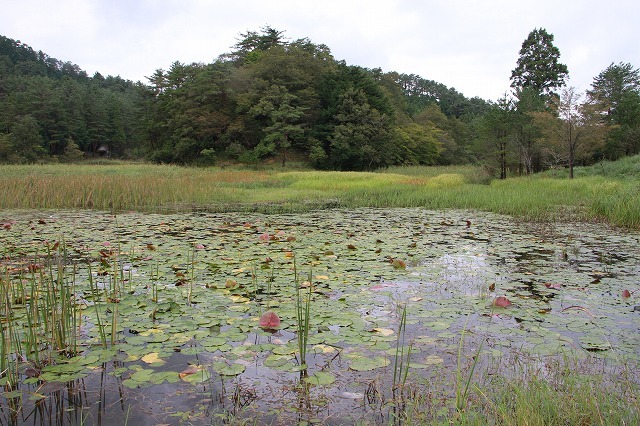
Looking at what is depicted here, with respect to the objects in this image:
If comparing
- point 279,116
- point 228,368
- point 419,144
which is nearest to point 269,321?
point 228,368

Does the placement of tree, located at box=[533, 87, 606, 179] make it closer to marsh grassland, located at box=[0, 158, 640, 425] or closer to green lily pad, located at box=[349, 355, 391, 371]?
marsh grassland, located at box=[0, 158, 640, 425]

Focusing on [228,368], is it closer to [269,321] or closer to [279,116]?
[269,321]

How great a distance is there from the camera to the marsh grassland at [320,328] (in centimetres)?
210

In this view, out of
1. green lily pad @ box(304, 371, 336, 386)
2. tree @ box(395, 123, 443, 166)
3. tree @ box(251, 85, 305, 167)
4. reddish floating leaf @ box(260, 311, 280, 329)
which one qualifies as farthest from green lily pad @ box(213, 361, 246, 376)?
tree @ box(395, 123, 443, 166)

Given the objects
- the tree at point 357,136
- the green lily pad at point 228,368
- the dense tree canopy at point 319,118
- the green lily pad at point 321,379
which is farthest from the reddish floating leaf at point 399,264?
the tree at point 357,136

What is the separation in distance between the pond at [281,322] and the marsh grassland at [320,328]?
0.01 metres

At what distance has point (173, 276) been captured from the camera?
14.2ft

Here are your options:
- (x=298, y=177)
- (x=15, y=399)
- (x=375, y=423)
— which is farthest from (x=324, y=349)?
(x=298, y=177)

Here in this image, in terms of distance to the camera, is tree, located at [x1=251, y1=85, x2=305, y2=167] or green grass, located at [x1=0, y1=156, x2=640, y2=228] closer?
green grass, located at [x1=0, y1=156, x2=640, y2=228]

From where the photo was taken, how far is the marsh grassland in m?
2.10

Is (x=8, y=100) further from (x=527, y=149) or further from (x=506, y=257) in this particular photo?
(x=506, y=257)

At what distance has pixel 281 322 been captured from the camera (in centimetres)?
319

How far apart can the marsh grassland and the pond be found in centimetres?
1

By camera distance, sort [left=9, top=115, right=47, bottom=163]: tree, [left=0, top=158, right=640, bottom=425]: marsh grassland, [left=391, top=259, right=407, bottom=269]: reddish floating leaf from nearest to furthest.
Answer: [left=0, top=158, right=640, bottom=425]: marsh grassland < [left=391, top=259, right=407, bottom=269]: reddish floating leaf < [left=9, top=115, right=47, bottom=163]: tree
